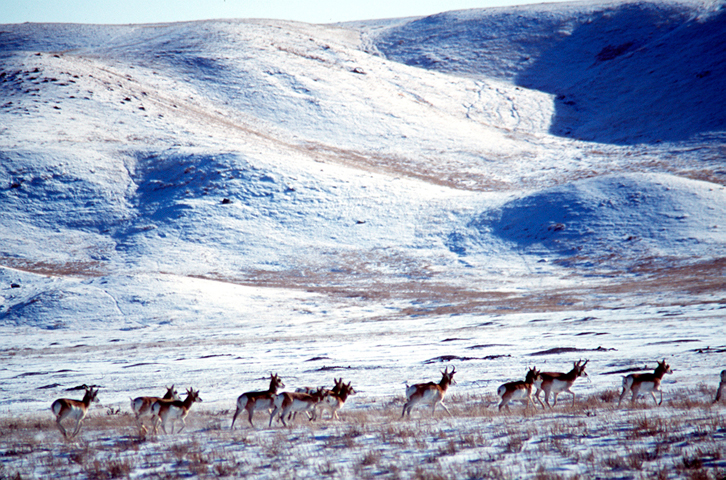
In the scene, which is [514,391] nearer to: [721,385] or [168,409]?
[721,385]

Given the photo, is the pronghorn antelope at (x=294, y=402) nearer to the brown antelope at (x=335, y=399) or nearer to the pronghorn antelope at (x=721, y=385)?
the brown antelope at (x=335, y=399)

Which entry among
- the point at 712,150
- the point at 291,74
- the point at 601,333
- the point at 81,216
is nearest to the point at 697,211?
the point at 712,150

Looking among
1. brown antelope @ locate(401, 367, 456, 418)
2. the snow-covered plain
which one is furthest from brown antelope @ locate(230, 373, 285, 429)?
brown antelope @ locate(401, 367, 456, 418)

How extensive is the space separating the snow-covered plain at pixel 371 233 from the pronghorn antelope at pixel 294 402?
1.43 feet

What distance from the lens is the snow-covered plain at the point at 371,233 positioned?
Answer: 390 inches

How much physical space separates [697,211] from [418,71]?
207 ft

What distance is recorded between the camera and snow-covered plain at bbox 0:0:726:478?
32.5 ft

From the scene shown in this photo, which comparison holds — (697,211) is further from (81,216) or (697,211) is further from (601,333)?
(81,216)

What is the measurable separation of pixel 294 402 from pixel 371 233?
4047 centimetres

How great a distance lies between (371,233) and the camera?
A: 51344 millimetres

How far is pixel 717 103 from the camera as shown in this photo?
82.5 meters

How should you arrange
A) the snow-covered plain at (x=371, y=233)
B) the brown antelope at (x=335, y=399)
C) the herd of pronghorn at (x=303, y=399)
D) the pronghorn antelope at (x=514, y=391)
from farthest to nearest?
1. the brown antelope at (x=335, y=399)
2. the pronghorn antelope at (x=514, y=391)
3. the herd of pronghorn at (x=303, y=399)
4. the snow-covered plain at (x=371, y=233)

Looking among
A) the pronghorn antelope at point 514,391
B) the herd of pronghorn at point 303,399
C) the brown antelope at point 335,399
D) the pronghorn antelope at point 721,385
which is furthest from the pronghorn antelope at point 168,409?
the pronghorn antelope at point 721,385

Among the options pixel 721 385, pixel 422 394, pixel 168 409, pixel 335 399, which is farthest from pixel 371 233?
pixel 721 385
